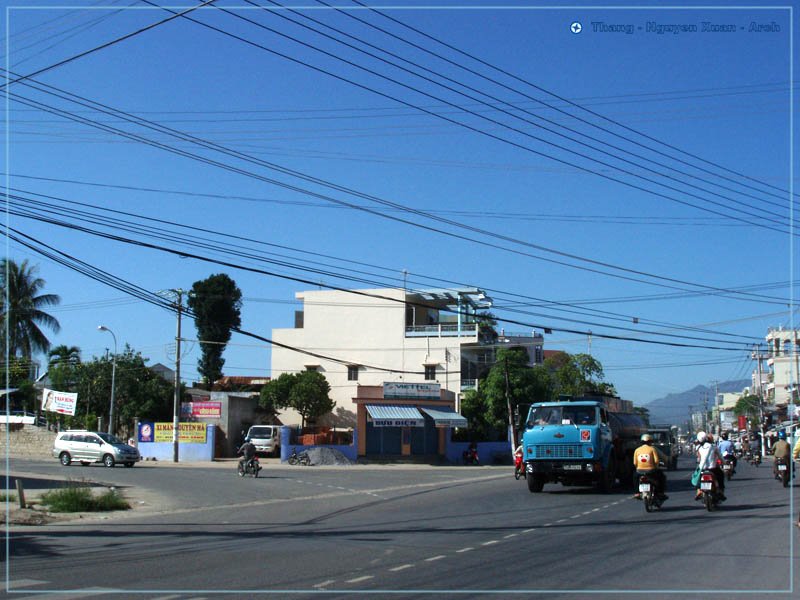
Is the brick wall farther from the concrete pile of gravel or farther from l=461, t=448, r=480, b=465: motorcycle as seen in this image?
l=461, t=448, r=480, b=465: motorcycle

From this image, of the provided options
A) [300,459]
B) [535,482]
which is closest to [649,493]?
[535,482]

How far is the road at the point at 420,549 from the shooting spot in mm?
9578

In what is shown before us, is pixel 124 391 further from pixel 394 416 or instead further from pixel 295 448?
pixel 394 416

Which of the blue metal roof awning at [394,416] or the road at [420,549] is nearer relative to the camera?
the road at [420,549]

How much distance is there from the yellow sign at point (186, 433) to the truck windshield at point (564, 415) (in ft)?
108

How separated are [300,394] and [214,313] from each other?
23759 millimetres

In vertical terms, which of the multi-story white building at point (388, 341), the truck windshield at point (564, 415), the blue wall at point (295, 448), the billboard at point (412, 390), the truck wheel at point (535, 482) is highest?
the multi-story white building at point (388, 341)

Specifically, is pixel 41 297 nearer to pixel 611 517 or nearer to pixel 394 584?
pixel 611 517

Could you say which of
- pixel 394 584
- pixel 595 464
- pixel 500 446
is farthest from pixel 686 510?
pixel 500 446

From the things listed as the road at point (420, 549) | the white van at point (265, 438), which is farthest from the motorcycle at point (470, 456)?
the road at point (420, 549)

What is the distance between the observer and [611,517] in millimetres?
17469

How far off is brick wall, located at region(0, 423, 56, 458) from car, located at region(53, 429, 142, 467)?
1411cm

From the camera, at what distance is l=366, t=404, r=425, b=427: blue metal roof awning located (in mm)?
51219

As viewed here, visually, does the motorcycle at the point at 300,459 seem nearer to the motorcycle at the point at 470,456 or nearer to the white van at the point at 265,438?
the white van at the point at 265,438
